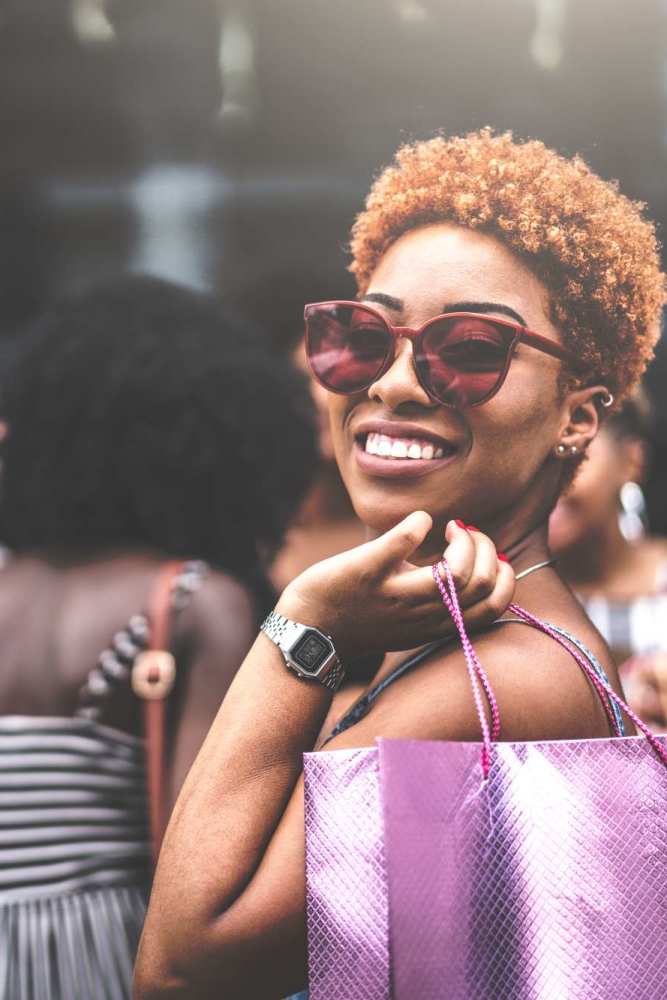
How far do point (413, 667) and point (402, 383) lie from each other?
402 mm

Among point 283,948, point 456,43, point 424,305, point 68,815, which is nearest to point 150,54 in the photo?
point 456,43

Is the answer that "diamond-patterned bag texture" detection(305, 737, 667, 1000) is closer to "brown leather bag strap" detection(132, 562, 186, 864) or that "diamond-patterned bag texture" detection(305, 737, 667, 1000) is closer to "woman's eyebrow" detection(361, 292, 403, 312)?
"woman's eyebrow" detection(361, 292, 403, 312)

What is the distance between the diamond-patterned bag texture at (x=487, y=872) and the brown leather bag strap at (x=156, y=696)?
795 mm

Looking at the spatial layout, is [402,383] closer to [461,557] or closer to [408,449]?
[408,449]

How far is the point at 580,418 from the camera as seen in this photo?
169cm

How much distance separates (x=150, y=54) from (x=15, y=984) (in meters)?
1.99

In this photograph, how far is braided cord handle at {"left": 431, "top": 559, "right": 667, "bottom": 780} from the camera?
1378 mm

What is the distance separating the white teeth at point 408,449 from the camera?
1.63m

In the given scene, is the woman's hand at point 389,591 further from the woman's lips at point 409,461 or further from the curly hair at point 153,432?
the curly hair at point 153,432

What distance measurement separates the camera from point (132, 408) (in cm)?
246

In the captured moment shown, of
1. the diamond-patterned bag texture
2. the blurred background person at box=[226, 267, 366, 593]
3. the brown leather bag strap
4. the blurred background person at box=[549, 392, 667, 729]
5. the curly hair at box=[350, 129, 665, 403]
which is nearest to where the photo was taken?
the diamond-patterned bag texture

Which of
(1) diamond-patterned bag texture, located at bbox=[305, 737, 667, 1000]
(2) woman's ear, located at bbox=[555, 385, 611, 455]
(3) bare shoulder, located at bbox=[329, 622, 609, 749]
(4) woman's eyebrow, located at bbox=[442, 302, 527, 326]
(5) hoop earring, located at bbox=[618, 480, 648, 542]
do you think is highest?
(5) hoop earring, located at bbox=[618, 480, 648, 542]

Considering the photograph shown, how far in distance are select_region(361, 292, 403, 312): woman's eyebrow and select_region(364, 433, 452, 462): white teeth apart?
0.19m

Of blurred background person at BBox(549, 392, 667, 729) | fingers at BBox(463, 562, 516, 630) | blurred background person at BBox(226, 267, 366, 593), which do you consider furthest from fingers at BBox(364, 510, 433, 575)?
blurred background person at BBox(549, 392, 667, 729)
